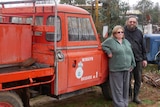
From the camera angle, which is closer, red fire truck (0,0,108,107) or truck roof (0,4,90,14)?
red fire truck (0,0,108,107)

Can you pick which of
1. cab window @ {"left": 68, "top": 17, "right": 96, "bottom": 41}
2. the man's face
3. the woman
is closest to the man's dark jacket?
the man's face

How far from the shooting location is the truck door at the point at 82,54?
4.79 meters

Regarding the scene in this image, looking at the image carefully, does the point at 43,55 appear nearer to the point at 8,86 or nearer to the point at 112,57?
the point at 8,86

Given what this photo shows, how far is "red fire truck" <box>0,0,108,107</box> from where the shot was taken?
4336mm

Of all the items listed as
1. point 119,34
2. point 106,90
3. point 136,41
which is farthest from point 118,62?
point 106,90

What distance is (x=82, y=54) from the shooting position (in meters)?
4.96

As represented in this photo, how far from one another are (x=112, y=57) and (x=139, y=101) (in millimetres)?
1487

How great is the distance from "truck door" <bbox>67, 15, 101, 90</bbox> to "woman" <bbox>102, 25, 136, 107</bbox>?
0.79 feet

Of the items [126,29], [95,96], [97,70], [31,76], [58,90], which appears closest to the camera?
[31,76]

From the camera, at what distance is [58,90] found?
15.1ft

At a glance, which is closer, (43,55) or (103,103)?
(43,55)

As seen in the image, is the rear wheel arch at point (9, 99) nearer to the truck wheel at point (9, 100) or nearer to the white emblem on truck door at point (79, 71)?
the truck wheel at point (9, 100)

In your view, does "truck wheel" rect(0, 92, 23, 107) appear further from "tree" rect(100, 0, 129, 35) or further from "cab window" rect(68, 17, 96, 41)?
"tree" rect(100, 0, 129, 35)

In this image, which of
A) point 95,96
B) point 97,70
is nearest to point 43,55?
point 97,70
